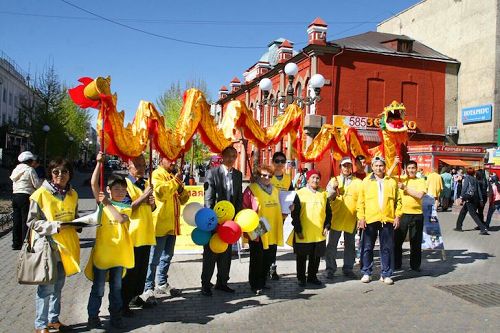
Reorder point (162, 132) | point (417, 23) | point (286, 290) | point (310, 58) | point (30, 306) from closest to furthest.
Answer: point (30, 306) < point (162, 132) < point (286, 290) < point (310, 58) < point (417, 23)

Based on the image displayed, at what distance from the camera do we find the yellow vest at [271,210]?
6207 millimetres

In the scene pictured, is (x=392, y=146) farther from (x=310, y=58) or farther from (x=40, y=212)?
(x=310, y=58)

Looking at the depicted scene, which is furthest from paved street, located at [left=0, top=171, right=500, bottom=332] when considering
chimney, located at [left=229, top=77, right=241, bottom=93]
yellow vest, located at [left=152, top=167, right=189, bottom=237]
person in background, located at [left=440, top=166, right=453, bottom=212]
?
chimney, located at [left=229, top=77, right=241, bottom=93]

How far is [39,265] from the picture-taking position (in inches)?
165

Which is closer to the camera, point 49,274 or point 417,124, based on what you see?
point 49,274

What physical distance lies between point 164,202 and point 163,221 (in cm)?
24

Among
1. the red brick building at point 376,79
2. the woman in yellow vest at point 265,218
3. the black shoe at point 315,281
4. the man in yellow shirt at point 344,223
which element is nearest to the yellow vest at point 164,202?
the woman in yellow vest at point 265,218

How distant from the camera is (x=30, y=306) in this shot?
5.41 m

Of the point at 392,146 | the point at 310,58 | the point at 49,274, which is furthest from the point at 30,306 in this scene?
the point at 310,58

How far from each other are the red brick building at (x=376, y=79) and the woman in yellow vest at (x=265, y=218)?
18970 mm

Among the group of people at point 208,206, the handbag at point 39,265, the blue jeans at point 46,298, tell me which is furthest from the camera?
the group of people at point 208,206

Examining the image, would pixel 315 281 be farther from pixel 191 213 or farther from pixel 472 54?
pixel 472 54

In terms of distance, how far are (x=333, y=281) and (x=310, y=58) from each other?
21.2 meters

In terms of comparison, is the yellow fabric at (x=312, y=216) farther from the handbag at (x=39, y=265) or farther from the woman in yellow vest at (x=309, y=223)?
the handbag at (x=39, y=265)
